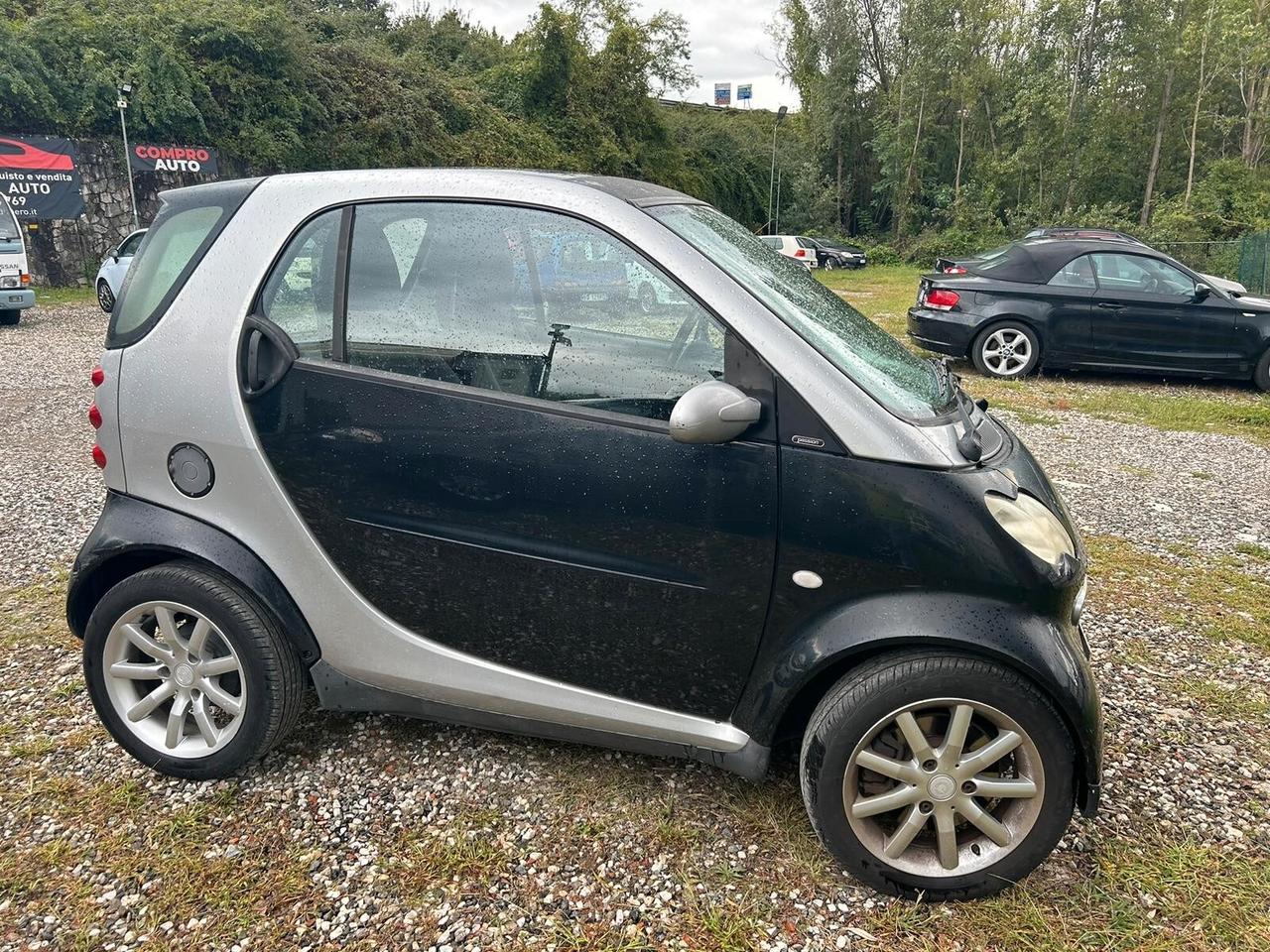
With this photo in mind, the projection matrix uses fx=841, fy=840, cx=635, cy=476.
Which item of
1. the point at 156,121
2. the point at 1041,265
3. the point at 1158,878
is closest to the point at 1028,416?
the point at 1041,265

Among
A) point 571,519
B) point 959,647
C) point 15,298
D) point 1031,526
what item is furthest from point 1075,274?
point 15,298

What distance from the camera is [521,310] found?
2307 mm

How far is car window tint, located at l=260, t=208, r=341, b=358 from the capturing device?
240 cm

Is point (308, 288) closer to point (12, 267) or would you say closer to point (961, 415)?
point (961, 415)

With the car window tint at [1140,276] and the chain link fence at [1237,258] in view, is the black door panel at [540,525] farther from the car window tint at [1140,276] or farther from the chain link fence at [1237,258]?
the chain link fence at [1237,258]

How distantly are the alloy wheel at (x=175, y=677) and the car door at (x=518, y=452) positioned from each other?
52 cm

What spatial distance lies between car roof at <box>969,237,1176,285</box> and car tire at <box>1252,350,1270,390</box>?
1382 mm

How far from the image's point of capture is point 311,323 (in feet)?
7.88

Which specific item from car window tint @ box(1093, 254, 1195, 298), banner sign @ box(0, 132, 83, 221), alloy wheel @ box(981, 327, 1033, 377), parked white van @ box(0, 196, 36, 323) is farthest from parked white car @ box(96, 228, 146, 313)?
car window tint @ box(1093, 254, 1195, 298)

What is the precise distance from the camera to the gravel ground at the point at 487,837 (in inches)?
83.3

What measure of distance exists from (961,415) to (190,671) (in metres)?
2.44

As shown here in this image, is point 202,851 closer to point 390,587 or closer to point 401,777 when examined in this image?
point 401,777

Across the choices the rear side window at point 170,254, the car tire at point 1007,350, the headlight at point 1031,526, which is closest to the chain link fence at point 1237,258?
the car tire at point 1007,350

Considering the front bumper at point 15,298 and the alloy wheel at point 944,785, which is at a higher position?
the front bumper at point 15,298
